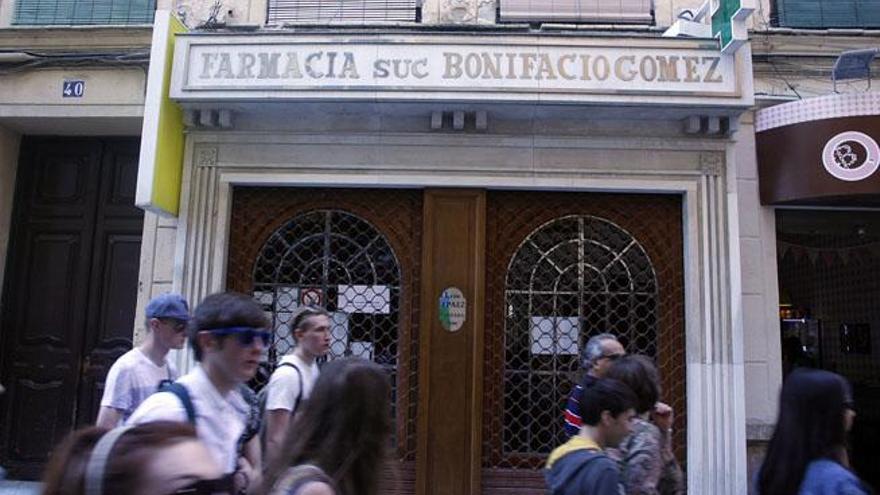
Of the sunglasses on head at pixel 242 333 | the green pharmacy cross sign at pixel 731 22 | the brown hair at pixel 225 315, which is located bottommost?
the sunglasses on head at pixel 242 333

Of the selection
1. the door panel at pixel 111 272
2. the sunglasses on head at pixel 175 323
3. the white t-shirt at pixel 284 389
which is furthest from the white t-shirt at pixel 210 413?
the door panel at pixel 111 272

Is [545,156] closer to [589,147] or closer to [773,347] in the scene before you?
[589,147]

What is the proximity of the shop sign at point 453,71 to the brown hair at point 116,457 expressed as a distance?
5502 mm

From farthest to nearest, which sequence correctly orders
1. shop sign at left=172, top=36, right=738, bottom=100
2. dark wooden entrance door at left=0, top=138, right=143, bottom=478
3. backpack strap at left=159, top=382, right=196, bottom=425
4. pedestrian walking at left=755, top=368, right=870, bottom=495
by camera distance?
dark wooden entrance door at left=0, top=138, right=143, bottom=478, shop sign at left=172, top=36, right=738, bottom=100, backpack strap at left=159, top=382, right=196, bottom=425, pedestrian walking at left=755, top=368, right=870, bottom=495

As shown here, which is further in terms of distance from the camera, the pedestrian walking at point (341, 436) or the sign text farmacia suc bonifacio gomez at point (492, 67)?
the sign text farmacia suc bonifacio gomez at point (492, 67)

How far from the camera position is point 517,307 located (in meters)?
6.88

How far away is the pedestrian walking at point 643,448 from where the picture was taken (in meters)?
2.85

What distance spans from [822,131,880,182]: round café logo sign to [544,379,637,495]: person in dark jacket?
4914 millimetres

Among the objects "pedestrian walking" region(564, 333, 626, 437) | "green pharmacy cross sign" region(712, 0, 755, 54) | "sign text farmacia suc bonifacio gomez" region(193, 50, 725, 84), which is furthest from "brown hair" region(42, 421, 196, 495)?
"green pharmacy cross sign" region(712, 0, 755, 54)

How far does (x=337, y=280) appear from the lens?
699 cm

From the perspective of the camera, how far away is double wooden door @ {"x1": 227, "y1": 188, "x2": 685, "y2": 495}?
21.5 ft

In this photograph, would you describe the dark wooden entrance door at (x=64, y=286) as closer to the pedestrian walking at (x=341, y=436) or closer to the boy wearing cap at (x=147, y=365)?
the boy wearing cap at (x=147, y=365)

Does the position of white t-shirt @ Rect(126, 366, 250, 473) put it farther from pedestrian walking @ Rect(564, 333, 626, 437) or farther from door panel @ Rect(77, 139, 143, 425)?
door panel @ Rect(77, 139, 143, 425)

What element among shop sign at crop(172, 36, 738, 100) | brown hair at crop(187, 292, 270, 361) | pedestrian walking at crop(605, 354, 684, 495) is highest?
shop sign at crop(172, 36, 738, 100)
